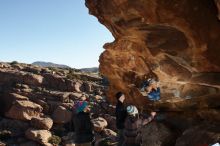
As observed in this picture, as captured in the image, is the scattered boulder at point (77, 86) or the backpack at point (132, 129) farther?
the scattered boulder at point (77, 86)

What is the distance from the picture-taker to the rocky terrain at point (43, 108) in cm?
3110

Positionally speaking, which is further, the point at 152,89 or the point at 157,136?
the point at 152,89

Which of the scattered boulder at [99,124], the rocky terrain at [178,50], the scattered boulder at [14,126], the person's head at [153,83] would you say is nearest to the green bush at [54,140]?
the scattered boulder at [14,126]

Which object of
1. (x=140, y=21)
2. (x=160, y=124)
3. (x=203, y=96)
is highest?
(x=140, y=21)

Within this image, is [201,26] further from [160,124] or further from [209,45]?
[160,124]

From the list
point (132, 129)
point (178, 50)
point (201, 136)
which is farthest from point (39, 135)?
point (201, 136)

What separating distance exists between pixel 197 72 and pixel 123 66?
22.7 feet

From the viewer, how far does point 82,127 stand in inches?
444

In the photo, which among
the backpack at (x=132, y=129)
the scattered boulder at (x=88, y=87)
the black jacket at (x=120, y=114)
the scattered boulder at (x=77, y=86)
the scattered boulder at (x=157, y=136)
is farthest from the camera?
the scattered boulder at (x=88, y=87)

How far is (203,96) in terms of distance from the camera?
11.8 meters

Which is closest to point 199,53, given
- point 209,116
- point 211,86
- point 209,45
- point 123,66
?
point 209,45

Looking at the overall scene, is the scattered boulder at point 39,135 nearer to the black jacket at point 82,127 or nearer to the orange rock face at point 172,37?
the orange rock face at point 172,37

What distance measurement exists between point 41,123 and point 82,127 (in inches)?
878

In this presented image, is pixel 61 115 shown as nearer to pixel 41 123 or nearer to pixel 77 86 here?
pixel 41 123
